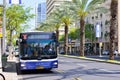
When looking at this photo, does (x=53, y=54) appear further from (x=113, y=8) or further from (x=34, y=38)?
(x=113, y=8)

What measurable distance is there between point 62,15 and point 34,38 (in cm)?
5164

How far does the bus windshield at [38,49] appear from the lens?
24.0 meters

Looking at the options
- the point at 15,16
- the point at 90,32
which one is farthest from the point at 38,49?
the point at 90,32

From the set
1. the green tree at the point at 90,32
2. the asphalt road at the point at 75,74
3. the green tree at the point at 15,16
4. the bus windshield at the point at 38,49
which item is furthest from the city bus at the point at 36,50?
the green tree at the point at 90,32

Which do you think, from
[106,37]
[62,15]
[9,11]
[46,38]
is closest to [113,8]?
[46,38]

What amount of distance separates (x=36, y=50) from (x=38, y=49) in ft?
0.48

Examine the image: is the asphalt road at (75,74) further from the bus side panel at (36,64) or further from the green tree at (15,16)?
the green tree at (15,16)

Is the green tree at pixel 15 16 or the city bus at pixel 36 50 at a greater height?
the green tree at pixel 15 16

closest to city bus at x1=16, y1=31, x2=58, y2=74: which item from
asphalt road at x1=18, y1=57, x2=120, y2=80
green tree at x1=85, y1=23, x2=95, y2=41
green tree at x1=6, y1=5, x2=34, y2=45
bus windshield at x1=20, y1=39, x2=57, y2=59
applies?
bus windshield at x1=20, y1=39, x2=57, y2=59

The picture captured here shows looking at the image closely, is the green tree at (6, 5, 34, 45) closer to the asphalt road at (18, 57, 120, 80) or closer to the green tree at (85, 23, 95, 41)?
the asphalt road at (18, 57, 120, 80)

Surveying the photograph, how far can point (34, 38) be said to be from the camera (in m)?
24.2

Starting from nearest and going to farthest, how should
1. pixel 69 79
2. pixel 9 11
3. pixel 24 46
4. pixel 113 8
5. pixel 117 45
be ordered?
pixel 69 79 < pixel 24 46 < pixel 113 8 < pixel 9 11 < pixel 117 45

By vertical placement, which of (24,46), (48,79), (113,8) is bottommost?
(48,79)

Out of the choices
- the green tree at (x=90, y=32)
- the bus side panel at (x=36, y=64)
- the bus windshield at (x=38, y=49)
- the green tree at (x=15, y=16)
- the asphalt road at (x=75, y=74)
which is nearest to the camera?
the asphalt road at (x=75, y=74)
